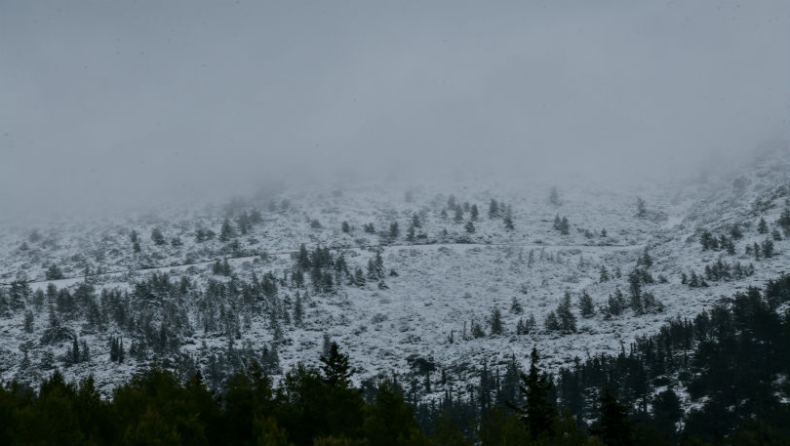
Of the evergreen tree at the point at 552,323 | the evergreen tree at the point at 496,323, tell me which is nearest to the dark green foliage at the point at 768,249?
the evergreen tree at the point at 552,323

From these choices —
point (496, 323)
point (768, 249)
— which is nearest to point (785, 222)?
point (768, 249)

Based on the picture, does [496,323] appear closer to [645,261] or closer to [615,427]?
[645,261]

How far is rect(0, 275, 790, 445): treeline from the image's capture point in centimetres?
4291

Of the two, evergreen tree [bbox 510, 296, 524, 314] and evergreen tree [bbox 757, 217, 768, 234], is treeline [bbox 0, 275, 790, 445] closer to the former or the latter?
evergreen tree [bbox 510, 296, 524, 314]

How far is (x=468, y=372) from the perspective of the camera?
497 feet

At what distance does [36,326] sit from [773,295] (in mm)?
150997

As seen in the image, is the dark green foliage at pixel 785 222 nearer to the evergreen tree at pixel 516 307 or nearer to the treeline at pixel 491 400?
the treeline at pixel 491 400

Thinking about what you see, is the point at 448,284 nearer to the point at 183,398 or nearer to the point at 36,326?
the point at 36,326

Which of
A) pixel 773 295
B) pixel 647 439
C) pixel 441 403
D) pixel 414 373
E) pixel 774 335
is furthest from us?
pixel 414 373

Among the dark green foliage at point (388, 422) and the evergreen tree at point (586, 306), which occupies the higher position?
the evergreen tree at point (586, 306)

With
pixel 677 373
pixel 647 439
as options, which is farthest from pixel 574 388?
pixel 647 439

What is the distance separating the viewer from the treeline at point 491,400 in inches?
1689

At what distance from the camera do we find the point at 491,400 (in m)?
136

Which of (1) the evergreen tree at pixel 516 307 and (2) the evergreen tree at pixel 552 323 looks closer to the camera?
(2) the evergreen tree at pixel 552 323
